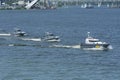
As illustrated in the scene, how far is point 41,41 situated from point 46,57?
21198mm

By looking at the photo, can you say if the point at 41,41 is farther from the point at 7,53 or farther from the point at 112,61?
the point at 112,61

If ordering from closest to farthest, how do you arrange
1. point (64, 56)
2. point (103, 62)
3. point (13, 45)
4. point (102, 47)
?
1. point (103, 62)
2. point (64, 56)
3. point (102, 47)
4. point (13, 45)

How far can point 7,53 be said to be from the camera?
7075 centimetres

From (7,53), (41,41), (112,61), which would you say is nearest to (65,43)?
(41,41)

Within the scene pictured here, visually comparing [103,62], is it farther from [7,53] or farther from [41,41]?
[41,41]

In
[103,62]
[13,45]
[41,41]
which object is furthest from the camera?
[41,41]

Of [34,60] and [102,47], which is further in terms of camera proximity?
[102,47]

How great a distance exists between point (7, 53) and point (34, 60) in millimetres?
7173

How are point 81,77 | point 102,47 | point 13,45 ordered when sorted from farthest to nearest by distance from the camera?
point 13,45
point 102,47
point 81,77

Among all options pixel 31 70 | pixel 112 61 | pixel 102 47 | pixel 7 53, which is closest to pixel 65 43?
pixel 102 47

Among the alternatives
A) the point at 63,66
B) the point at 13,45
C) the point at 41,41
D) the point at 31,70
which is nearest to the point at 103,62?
the point at 63,66

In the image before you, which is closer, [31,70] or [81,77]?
[81,77]

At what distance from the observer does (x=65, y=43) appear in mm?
85875

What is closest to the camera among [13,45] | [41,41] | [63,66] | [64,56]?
[63,66]
